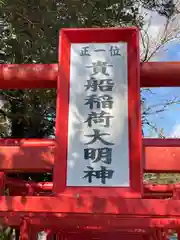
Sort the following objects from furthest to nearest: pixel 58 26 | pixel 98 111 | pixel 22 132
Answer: pixel 22 132
pixel 58 26
pixel 98 111

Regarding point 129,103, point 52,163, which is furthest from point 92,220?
point 129,103

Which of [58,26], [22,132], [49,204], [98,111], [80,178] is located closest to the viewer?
[49,204]

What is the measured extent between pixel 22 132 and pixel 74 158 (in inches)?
228

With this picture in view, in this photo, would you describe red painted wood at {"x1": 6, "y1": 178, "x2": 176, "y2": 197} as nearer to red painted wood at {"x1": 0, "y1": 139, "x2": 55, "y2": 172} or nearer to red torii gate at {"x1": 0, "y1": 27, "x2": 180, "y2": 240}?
red torii gate at {"x1": 0, "y1": 27, "x2": 180, "y2": 240}

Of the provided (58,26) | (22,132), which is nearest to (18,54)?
(58,26)

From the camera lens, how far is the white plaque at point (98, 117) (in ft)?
10.7

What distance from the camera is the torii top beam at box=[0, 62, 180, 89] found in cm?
377

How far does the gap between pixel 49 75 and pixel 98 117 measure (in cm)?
70

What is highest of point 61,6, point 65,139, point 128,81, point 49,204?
point 61,6

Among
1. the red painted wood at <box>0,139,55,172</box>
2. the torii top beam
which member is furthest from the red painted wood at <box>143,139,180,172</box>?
the red painted wood at <box>0,139,55,172</box>

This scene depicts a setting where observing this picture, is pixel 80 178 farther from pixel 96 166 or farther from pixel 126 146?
pixel 126 146

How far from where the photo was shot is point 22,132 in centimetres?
897

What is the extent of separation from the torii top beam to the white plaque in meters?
0.28

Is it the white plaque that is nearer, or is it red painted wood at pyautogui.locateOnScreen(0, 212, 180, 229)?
red painted wood at pyautogui.locateOnScreen(0, 212, 180, 229)
